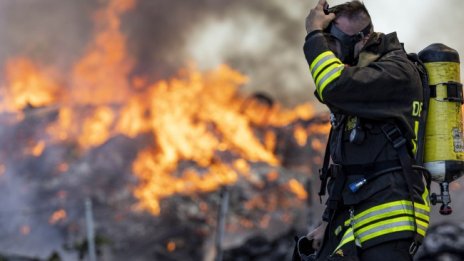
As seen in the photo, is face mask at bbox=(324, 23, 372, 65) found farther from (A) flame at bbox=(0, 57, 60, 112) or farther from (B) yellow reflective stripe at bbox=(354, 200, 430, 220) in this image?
(A) flame at bbox=(0, 57, 60, 112)

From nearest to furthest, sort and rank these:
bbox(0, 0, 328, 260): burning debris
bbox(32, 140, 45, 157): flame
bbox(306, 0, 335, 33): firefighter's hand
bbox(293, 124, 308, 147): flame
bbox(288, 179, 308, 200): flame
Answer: bbox(306, 0, 335, 33): firefighter's hand < bbox(0, 0, 328, 260): burning debris < bbox(288, 179, 308, 200): flame < bbox(32, 140, 45, 157): flame < bbox(293, 124, 308, 147): flame

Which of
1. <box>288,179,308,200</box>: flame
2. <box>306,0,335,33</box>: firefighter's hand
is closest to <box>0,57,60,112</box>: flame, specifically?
<box>288,179,308,200</box>: flame

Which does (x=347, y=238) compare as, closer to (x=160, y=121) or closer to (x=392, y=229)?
(x=392, y=229)

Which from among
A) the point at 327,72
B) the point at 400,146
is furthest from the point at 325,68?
the point at 400,146

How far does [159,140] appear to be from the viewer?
17984mm

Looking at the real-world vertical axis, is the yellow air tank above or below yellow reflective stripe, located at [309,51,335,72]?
below

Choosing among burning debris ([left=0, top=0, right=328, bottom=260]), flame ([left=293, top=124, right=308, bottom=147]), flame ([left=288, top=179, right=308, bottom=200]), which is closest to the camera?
burning debris ([left=0, top=0, right=328, bottom=260])

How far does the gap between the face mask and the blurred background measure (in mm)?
10120

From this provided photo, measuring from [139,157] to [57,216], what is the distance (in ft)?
10.1

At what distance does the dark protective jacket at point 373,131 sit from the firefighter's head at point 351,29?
65mm

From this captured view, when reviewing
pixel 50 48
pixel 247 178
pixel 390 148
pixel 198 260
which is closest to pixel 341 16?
pixel 390 148

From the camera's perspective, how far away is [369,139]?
9.66ft

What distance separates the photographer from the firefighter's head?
10.1ft

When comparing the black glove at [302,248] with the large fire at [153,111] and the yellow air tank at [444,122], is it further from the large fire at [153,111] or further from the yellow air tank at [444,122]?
the large fire at [153,111]
